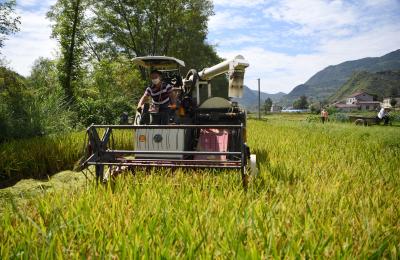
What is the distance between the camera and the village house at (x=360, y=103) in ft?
434

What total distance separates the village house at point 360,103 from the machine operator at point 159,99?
448ft

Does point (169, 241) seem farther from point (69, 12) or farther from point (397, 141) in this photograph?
point (69, 12)

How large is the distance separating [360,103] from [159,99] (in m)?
149

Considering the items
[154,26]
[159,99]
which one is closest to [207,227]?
[159,99]

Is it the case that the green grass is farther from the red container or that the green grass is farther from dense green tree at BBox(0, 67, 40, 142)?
the red container

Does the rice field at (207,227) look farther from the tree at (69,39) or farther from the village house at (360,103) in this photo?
the village house at (360,103)

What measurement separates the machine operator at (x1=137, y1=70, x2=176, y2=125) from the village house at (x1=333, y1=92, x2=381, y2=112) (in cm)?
13667

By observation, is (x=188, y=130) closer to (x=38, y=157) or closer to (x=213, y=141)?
(x=213, y=141)

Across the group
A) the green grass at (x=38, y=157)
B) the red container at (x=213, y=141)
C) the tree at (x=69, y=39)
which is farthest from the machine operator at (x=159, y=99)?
the tree at (x=69, y=39)

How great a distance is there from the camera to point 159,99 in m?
5.64

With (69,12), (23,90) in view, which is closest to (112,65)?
(69,12)

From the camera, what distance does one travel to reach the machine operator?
5.54m

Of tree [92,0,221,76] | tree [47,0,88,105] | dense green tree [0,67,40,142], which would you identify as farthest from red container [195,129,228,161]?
tree [92,0,221,76]

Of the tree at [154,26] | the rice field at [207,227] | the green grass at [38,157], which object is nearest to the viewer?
the rice field at [207,227]
